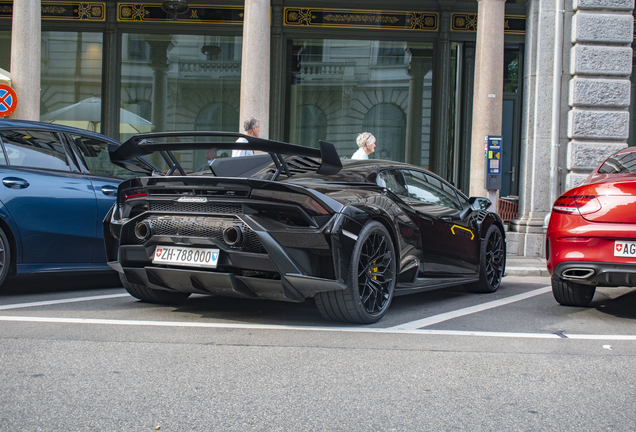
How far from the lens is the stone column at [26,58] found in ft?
36.2

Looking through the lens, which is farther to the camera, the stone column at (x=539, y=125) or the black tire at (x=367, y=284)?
the stone column at (x=539, y=125)

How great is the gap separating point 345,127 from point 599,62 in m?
5.35

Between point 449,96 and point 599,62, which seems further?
point 449,96

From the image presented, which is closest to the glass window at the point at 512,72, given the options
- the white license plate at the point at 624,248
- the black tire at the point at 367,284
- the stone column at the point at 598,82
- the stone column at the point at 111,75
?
the stone column at the point at 598,82

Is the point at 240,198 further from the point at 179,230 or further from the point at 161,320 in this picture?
the point at 161,320

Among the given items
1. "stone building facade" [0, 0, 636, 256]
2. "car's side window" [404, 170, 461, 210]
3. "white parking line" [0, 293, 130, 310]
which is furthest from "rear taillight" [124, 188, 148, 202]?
"stone building facade" [0, 0, 636, 256]

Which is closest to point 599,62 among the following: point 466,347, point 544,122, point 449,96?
point 544,122

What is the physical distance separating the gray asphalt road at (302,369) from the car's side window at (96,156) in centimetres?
143

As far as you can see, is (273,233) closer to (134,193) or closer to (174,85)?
(134,193)

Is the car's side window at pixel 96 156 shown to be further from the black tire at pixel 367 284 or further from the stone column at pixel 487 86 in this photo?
the stone column at pixel 487 86

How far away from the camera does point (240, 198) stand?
4281mm

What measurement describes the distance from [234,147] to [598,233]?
9.09 feet

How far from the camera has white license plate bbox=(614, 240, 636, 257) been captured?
496 centimetres

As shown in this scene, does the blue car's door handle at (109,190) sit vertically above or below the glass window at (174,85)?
below
